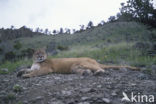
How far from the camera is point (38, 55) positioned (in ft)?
20.6

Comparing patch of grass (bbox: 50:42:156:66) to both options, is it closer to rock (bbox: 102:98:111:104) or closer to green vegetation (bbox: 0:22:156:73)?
green vegetation (bbox: 0:22:156:73)

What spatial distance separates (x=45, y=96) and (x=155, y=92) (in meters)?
1.98

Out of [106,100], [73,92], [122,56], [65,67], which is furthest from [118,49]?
[106,100]

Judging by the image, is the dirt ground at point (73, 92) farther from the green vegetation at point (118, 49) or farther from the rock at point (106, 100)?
the green vegetation at point (118, 49)

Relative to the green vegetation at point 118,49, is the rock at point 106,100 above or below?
below

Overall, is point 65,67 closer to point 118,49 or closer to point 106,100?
point 106,100

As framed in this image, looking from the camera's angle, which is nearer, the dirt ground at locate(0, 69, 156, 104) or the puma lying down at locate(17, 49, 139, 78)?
the dirt ground at locate(0, 69, 156, 104)

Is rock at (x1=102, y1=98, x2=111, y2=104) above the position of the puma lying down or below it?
below

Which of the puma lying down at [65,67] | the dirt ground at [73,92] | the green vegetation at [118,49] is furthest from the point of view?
the green vegetation at [118,49]

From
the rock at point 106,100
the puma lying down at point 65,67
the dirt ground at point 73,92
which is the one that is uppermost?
the puma lying down at point 65,67

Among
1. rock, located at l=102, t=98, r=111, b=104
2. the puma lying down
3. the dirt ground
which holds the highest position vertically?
the puma lying down

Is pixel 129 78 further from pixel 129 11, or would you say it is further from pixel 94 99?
pixel 129 11

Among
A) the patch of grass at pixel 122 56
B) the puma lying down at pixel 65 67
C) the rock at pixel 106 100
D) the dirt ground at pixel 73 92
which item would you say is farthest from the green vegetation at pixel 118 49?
the rock at pixel 106 100

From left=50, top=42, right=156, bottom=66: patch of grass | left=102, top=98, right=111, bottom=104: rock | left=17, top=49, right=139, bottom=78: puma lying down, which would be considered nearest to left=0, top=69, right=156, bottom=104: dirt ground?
left=102, top=98, right=111, bottom=104: rock
